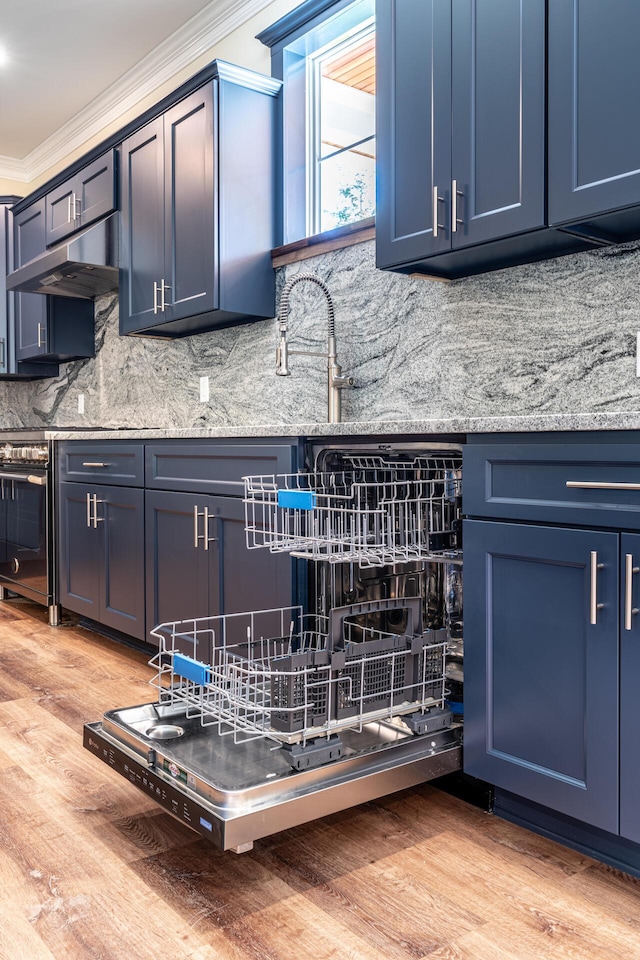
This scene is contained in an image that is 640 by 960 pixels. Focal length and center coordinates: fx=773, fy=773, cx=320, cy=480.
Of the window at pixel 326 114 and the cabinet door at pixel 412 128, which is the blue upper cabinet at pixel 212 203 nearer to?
the window at pixel 326 114

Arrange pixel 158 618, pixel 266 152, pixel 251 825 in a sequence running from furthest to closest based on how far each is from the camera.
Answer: pixel 266 152 < pixel 158 618 < pixel 251 825

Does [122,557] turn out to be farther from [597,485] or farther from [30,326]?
[30,326]

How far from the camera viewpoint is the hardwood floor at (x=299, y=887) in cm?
126

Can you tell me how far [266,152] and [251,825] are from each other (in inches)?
102

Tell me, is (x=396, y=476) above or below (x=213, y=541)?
above

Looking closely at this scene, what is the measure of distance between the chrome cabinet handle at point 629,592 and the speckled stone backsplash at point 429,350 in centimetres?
69

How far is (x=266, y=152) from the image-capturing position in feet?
10.1

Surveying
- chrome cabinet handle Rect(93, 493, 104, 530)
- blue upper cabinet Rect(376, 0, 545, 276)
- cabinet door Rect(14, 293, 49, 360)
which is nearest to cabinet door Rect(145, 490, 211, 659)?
chrome cabinet handle Rect(93, 493, 104, 530)

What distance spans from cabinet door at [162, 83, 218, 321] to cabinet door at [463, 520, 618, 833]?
1.81 meters

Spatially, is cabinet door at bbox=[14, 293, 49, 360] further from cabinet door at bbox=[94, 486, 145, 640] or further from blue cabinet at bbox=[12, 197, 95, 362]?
cabinet door at bbox=[94, 486, 145, 640]

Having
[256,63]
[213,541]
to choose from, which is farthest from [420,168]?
[256,63]

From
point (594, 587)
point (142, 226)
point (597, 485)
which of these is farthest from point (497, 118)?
point (142, 226)

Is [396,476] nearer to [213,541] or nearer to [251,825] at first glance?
[213,541]

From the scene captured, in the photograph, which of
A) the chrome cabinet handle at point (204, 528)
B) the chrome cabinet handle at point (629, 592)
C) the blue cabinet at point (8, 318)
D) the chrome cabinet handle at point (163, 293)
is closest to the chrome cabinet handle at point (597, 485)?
the chrome cabinet handle at point (629, 592)
